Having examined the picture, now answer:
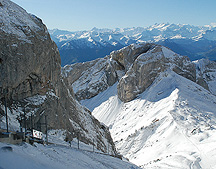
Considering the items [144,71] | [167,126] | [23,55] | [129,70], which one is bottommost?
[167,126]

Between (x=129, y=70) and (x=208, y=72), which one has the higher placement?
(x=129, y=70)

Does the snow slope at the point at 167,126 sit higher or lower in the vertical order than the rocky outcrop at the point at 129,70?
lower

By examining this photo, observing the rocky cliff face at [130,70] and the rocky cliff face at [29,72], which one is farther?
the rocky cliff face at [130,70]

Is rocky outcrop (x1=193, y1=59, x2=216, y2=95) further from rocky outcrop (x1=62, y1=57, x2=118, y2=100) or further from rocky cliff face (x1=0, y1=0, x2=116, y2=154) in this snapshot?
rocky cliff face (x1=0, y1=0, x2=116, y2=154)

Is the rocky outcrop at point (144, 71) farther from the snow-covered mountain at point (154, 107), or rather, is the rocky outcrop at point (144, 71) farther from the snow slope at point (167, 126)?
the snow slope at point (167, 126)

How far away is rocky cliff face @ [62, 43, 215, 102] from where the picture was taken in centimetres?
5684

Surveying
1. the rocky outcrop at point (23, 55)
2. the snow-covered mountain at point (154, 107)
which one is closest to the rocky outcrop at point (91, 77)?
the snow-covered mountain at point (154, 107)

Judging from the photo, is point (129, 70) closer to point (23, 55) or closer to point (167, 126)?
point (167, 126)

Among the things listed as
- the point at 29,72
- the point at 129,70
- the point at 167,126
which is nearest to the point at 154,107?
the point at 167,126

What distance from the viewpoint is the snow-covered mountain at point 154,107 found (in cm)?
2809

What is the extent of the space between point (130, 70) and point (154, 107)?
640 inches

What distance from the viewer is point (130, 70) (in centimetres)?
6034

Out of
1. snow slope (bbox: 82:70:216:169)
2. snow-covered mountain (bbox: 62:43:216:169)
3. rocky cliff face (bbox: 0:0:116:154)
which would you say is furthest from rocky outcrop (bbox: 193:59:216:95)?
rocky cliff face (bbox: 0:0:116:154)

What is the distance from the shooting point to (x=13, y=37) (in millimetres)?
18047
